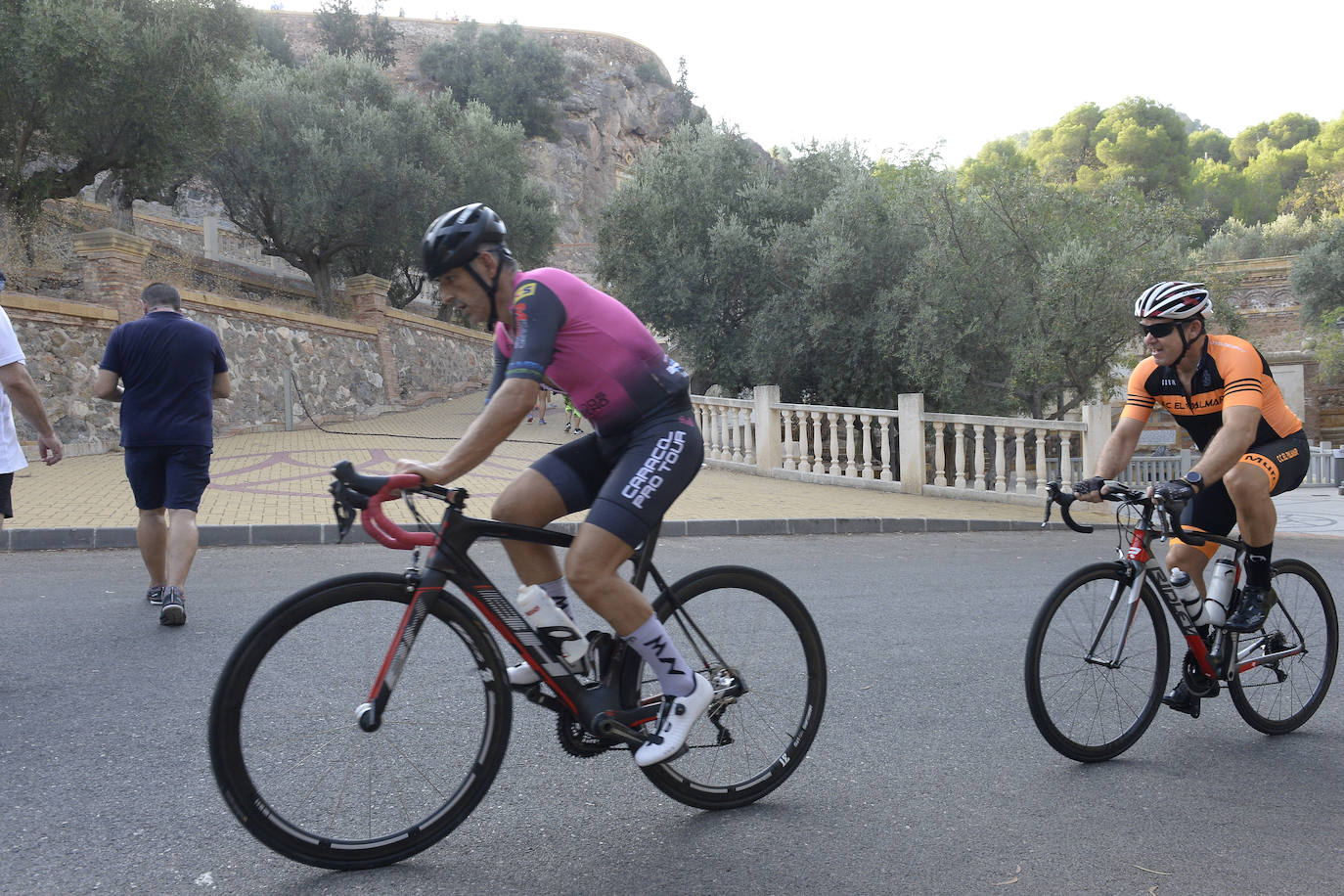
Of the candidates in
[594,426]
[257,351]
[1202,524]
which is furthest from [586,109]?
[594,426]

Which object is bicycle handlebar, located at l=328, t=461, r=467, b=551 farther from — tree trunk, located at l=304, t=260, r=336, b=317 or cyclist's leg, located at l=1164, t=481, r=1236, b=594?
tree trunk, located at l=304, t=260, r=336, b=317

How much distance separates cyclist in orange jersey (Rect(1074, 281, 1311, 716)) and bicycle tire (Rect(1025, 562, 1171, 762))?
0.97 ft

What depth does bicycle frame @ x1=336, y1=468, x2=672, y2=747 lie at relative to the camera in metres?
2.69

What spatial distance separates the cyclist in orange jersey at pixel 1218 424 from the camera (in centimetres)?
388

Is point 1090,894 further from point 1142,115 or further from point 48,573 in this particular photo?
point 1142,115

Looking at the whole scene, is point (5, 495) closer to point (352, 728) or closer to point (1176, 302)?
point (352, 728)

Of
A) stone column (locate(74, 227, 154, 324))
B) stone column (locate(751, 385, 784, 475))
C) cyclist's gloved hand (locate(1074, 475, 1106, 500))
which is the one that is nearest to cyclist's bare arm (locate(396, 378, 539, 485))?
cyclist's gloved hand (locate(1074, 475, 1106, 500))

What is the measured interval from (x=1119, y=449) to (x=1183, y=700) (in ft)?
3.35

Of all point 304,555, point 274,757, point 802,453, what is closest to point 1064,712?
point 274,757

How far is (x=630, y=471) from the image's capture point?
2.88 meters

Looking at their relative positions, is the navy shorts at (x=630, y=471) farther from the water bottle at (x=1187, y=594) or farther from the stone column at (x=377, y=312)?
the stone column at (x=377, y=312)

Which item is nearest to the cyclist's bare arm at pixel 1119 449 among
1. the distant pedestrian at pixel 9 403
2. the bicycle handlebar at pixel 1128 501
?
the bicycle handlebar at pixel 1128 501

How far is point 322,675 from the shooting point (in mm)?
2562

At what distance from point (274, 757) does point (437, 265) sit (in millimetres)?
1383
